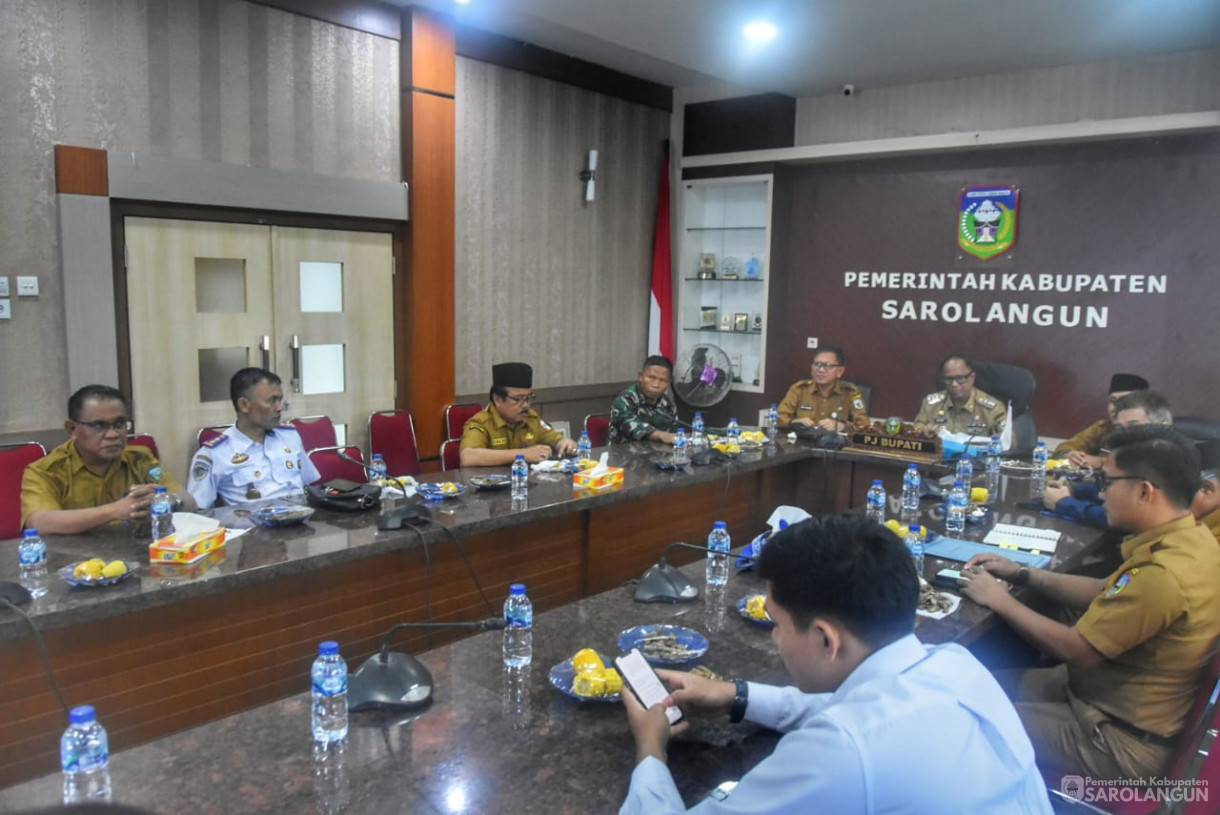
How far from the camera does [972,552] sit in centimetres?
254

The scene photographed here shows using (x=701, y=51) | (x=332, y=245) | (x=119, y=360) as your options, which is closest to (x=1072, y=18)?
(x=701, y=51)

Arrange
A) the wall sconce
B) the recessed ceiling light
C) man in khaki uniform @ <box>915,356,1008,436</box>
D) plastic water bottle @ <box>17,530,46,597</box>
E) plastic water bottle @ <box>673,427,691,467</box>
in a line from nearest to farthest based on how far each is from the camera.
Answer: plastic water bottle @ <box>17,530,46,597</box> → plastic water bottle @ <box>673,427,691,467</box> → the recessed ceiling light → man in khaki uniform @ <box>915,356,1008,436</box> → the wall sconce

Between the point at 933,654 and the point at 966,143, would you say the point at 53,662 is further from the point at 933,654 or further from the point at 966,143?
the point at 966,143

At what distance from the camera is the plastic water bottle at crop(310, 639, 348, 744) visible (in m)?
1.40

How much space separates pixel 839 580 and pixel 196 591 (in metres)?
1.61

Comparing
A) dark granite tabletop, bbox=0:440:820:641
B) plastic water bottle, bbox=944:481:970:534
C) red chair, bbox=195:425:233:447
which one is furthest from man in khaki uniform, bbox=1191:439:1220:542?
red chair, bbox=195:425:233:447

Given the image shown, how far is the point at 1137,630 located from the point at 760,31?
342cm

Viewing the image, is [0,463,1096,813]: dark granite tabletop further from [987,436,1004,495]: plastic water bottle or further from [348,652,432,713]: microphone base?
[987,436,1004,495]: plastic water bottle

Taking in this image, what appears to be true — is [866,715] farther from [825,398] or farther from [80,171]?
[825,398]

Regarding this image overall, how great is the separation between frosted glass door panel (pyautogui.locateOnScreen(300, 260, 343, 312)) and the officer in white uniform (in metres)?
1.35

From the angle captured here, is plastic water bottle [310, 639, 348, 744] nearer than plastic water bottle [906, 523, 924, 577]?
Yes

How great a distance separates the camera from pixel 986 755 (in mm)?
1046

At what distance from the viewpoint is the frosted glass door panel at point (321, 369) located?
442cm

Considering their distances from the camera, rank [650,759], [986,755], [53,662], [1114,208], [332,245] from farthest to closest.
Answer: [1114,208] < [332,245] < [53,662] < [650,759] < [986,755]
